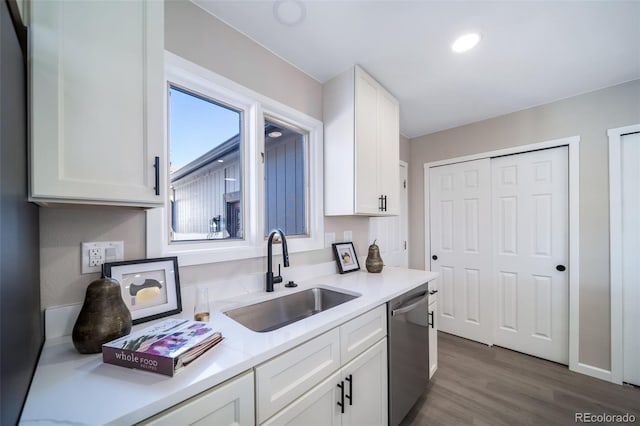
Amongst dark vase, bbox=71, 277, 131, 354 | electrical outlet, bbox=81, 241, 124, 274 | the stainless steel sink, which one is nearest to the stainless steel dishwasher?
the stainless steel sink

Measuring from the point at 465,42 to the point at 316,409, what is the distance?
87.7 inches

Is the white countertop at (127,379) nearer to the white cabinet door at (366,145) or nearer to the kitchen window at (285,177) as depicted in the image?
the kitchen window at (285,177)

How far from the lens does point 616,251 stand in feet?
6.59

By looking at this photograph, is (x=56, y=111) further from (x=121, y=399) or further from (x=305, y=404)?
(x=305, y=404)

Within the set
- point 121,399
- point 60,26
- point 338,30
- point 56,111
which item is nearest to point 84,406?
point 121,399

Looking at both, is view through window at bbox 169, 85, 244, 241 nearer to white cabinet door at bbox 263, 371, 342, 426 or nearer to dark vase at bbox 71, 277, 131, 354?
dark vase at bbox 71, 277, 131, 354

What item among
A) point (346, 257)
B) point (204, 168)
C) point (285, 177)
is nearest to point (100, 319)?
point (204, 168)

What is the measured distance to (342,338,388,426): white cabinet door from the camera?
1.15 meters

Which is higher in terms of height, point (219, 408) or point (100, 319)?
point (100, 319)

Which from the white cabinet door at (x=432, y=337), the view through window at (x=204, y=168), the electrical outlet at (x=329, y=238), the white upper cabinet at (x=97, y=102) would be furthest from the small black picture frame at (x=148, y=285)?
the white cabinet door at (x=432, y=337)

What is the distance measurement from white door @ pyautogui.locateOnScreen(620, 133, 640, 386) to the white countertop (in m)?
2.59

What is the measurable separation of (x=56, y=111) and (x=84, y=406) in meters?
0.80

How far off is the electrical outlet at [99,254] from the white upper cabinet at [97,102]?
11.9 inches

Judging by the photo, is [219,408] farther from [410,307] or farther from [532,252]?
[532,252]
